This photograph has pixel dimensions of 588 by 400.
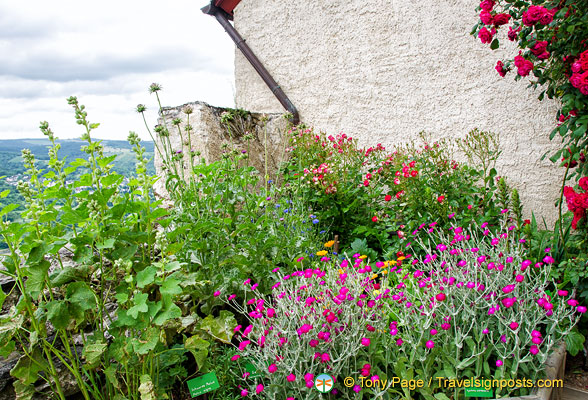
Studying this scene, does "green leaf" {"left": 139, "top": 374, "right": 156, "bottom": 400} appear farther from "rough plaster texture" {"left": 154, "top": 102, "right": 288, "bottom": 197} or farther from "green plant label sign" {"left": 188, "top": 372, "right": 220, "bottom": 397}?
"rough plaster texture" {"left": 154, "top": 102, "right": 288, "bottom": 197}

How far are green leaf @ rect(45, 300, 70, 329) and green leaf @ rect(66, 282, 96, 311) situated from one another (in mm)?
35

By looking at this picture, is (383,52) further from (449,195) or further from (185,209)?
(185,209)

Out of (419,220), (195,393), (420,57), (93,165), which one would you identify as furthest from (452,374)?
(420,57)

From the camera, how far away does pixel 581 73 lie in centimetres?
239

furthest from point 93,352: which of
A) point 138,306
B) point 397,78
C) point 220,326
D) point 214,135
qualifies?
point 397,78

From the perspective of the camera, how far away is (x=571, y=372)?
2430 mm

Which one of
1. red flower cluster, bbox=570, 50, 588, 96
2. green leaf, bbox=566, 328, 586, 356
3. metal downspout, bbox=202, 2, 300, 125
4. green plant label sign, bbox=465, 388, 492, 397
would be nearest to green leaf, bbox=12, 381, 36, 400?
green plant label sign, bbox=465, 388, 492, 397

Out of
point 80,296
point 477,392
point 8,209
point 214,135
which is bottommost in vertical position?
point 477,392

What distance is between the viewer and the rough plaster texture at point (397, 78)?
139 inches

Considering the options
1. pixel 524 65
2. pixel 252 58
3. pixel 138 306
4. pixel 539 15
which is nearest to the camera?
pixel 138 306

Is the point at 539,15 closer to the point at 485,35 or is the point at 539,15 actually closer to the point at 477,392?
the point at 485,35

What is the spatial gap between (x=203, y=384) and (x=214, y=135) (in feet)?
9.16

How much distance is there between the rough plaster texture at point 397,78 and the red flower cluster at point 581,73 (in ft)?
3.41

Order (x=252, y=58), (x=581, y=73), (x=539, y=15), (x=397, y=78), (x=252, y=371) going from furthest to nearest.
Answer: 1. (x=252, y=58)
2. (x=397, y=78)
3. (x=539, y=15)
4. (x=581, y=73)
5. (x=252, y=371)
